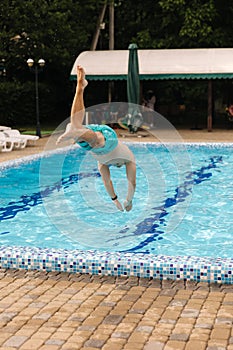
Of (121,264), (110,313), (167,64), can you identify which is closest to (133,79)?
(167,64)

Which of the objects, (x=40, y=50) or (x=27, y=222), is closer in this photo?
(x=27, y=222)

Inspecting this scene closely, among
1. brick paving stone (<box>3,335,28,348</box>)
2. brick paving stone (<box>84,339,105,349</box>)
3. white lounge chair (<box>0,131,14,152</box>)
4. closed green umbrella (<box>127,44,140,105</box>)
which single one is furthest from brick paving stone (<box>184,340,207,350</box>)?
closed green umbrella (<box>127,44,140,105</box>)

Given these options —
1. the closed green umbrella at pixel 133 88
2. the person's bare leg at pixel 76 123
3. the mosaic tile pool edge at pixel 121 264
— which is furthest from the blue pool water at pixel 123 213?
the closed green umbrella at pixel 133 88

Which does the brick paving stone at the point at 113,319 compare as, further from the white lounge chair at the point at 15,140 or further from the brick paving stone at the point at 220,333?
the white lounge chair at the point at 15,140

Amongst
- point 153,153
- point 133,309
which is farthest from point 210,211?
point 153,153

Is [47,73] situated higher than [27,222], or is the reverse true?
[47,73]

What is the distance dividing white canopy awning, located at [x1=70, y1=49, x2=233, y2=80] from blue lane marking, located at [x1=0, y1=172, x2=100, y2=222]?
822cm

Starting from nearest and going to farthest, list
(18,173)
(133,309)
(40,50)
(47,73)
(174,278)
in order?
1. (133,309)
2. (174,278)
3. (18,173)
4. (40,50)
5. (47,73)

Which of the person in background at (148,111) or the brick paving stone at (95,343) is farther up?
the person in background at (148,111)

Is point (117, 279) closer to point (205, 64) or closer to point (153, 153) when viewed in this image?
point (153, 153)

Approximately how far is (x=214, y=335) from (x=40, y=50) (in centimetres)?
1997

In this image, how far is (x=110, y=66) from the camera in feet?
72.6

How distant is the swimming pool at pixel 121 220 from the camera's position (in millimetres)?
6188

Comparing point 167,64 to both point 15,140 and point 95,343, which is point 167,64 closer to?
point 15,140
